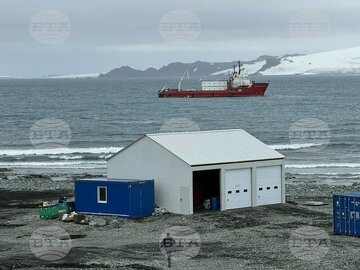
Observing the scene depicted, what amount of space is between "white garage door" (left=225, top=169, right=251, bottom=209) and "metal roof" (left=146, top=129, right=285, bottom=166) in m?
0.57

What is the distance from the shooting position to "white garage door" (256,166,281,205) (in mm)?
37688

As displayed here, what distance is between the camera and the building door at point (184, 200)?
35.0 metres

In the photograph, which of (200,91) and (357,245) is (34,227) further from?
(200,91)

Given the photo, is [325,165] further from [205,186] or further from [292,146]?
[205,186]

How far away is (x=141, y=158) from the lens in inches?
1454

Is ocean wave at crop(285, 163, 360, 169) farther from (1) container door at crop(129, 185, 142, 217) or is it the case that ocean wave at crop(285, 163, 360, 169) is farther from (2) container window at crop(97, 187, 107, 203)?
(1) container door at crop(129, 185, 142, 217)

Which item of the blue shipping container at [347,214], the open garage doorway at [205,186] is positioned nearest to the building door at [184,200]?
the open garage doorway at [205,186]

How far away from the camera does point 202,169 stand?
3541 cm

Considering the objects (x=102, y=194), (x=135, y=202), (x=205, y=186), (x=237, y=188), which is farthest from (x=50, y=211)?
(x=237, y=188)

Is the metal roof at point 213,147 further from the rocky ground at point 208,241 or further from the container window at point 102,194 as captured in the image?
the container window at point 102,194

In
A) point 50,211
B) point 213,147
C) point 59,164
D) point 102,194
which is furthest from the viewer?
point 59,164

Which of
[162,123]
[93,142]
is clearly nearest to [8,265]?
[93,142]

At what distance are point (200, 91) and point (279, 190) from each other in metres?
133

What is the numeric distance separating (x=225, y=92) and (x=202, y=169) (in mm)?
132894
